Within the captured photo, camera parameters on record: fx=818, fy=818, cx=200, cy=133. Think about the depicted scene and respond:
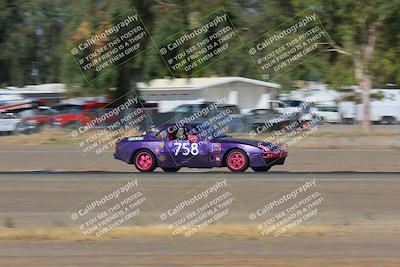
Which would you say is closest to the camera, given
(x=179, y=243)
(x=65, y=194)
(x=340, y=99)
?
(x=179, y=243)

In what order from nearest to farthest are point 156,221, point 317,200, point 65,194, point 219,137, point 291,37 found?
point 156,221 < point 317,200 < point 65,194 < point 219,137 < point 291,37

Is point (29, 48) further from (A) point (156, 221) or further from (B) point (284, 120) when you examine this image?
(A) point (156, 221)

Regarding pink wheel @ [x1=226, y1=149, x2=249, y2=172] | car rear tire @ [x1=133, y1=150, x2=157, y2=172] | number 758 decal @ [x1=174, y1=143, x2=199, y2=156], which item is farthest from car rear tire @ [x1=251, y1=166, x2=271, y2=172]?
car rear tire @ [x1=133, y1=150, x2=157, y2=172]

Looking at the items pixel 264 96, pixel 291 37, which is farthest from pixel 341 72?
pixel 264 96

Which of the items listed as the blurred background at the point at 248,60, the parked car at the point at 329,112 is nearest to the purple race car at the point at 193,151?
the blurred background at the point at 248,60

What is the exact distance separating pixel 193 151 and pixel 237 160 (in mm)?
1072

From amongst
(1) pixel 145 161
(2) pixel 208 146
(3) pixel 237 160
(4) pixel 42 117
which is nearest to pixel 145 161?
(1) pixel 145 161

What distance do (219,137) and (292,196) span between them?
540 cm

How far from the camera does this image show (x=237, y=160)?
19.3m

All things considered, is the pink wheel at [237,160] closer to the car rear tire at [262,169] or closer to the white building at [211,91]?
the car rear tire at [262,169]

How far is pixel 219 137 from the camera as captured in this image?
19984 mm

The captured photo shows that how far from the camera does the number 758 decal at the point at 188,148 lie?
19438 millimetres

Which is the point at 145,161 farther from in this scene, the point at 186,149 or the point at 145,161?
the point at 186,149

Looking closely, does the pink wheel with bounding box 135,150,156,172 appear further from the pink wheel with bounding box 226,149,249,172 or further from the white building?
the white building
